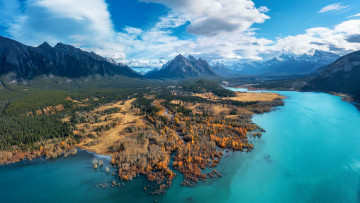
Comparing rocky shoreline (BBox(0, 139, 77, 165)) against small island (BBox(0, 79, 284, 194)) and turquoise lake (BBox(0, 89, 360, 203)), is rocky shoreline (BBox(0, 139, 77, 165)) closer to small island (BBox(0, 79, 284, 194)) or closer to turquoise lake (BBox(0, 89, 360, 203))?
small island (BBox(0, 79, 284, 194))

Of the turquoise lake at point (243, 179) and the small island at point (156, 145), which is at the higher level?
the small island at point (156, 145)

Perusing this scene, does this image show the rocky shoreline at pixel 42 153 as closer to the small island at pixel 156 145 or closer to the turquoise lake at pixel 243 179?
the small island at pixel 156 145

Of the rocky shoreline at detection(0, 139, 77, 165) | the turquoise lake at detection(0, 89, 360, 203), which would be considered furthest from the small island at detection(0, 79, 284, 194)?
the turquoise lake at detection(0, 89, 360, 203)

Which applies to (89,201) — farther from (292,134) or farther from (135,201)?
(292,134)

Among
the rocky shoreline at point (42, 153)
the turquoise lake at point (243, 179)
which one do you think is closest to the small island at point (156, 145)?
the rocky shoreline at point (42, 153)

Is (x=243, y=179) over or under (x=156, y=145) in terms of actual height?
under

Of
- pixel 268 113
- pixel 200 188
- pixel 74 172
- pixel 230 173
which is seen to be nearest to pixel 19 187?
pixel 74 172

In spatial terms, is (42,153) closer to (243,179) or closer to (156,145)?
(156,145)

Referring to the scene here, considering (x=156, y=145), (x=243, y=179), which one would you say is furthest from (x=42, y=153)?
(x=243, y=179)
